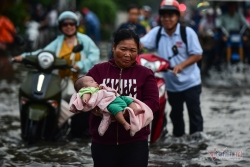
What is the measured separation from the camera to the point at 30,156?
7.91 meters

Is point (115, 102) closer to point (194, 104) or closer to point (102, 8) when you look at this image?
point (194, 104)

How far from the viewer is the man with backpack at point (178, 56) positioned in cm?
823

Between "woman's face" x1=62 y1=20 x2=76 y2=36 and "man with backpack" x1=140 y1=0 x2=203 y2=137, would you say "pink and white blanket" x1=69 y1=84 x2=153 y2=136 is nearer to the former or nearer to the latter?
"man with backpack" x1=140 y1=0 x2=203 y2=137

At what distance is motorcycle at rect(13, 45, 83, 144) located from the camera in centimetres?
839

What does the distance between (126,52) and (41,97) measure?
344 centimetres

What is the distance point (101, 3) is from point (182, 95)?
3791cm

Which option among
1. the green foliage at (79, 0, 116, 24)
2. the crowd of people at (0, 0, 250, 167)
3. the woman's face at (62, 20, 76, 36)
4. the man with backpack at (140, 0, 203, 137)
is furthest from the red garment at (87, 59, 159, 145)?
the green foliage at (79, 0, 116, 24)

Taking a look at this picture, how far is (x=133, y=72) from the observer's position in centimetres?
516

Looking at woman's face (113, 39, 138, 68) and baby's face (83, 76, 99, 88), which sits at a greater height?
woman's face (113, 39, 138, 68)

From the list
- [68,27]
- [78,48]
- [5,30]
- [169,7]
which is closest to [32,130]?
[78,48]

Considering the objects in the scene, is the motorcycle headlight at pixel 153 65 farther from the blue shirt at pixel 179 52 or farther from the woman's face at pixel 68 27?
the woman's face at pixel 68 27

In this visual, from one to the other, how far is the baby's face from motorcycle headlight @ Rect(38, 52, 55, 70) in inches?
138

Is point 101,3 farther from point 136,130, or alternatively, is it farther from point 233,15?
point 136,130

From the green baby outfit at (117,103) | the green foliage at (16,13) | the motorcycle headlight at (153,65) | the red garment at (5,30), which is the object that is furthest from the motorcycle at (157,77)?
the green foliage at (16,13)
